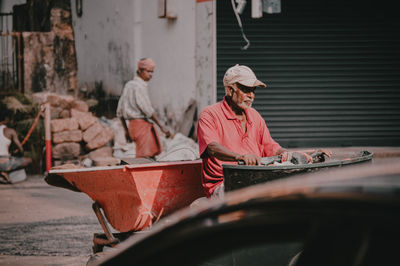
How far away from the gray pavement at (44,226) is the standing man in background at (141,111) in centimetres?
120

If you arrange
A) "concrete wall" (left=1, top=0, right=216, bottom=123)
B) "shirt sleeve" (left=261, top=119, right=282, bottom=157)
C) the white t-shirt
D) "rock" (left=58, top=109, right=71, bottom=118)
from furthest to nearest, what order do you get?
"rock" (left=58, top=109, right=71, bottom=118), "concrete wall" (left=1, top=0, right=216, bottom=123), the white t-shirt, "shirt sleeve" (left=261, top=119, right=282, bottom=157)

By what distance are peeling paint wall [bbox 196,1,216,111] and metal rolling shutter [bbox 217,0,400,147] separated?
0.64m

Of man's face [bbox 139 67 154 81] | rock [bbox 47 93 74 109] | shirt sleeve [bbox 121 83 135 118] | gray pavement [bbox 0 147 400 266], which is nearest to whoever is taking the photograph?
gray pavement [bbox 0 147 400 266]

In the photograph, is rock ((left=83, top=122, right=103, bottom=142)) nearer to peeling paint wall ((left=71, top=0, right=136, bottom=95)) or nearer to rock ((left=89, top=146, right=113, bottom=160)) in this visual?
rock ((left=89, top=146, right=113, bottom=160))

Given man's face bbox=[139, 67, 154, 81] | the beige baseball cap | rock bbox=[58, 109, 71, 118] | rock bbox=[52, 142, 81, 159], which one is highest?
man's face bbox=[139, 67, 154, 81]

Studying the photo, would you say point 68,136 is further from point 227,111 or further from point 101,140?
point 227,111

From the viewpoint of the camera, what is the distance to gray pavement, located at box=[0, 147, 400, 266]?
5781 millimetres

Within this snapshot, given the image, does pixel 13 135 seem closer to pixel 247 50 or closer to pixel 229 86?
pixel 247 50

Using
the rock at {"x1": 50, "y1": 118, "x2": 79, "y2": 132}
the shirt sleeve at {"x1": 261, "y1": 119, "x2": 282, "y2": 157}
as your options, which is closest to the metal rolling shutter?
the rock at {"x1": 50, "y1": 118, "x2": 79, "y2": 132}

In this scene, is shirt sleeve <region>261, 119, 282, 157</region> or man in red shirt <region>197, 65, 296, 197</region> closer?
man in red shirt <region>197, 65, 296, 197</region>

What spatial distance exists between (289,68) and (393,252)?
35.9 feet

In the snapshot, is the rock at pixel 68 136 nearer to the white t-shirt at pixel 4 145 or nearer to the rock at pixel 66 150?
the rock at pixel 66 150

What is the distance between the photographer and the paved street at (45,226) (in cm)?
578

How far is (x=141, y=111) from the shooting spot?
8477mm
